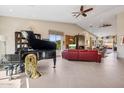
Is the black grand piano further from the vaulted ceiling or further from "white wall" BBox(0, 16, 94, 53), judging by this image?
the vaulted ceiling

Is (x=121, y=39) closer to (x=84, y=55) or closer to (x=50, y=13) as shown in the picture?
(x=84, y=55)

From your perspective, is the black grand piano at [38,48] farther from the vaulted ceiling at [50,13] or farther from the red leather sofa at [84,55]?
the red leather sofa at [84,55]

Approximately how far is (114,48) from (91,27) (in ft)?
4.97

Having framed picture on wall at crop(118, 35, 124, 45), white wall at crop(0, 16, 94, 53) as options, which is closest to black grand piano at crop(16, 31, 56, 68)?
white wall at crop(0, 16, 94, 53)

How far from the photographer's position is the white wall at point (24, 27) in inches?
144

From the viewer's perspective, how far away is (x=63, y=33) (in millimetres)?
4230

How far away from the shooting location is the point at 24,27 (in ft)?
13.0

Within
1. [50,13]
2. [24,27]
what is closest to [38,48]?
[24,27]

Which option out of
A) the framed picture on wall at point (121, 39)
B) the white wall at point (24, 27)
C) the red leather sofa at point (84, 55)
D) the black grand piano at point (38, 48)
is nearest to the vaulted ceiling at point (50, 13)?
the white wall at point (24, 27)
